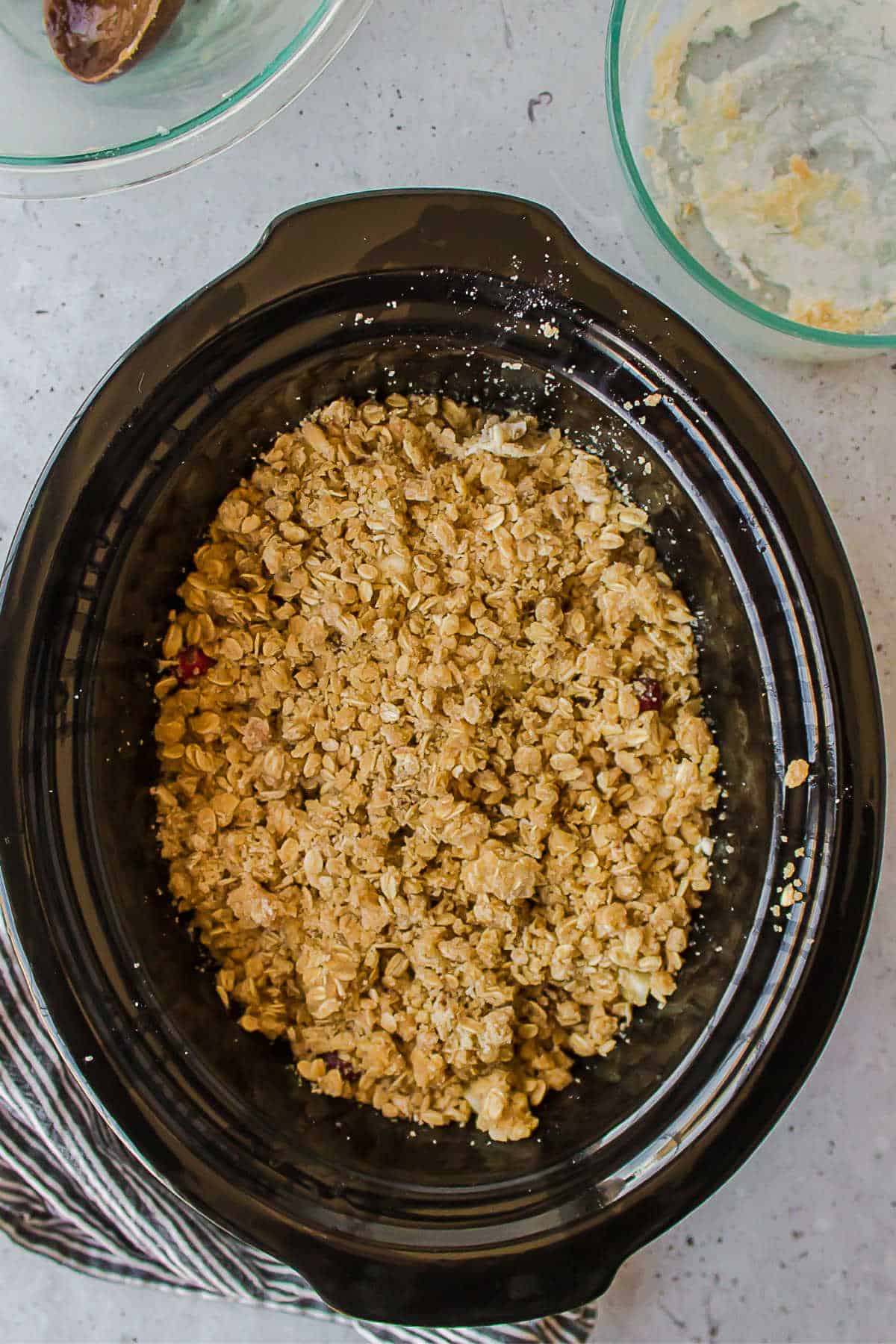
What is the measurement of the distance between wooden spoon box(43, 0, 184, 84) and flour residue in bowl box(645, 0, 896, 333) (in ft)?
1.54

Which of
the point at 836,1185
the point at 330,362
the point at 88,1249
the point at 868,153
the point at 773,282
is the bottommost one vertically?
the point at 88,1249

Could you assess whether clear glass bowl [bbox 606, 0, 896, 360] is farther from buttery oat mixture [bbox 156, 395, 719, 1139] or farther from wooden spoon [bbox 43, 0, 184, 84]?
wooden spoon [bbox 43, 0, 184, 84]

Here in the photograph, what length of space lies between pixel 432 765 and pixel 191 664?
0.77 ft

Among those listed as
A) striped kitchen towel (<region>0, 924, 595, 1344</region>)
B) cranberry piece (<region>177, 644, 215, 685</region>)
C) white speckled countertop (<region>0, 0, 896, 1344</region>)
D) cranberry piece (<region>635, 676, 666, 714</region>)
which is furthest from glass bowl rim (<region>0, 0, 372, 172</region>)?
striped kitchen towel (<region>0, 924, 595, 1344</region>)

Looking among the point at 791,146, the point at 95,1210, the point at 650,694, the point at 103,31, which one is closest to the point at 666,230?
the point at 791,146

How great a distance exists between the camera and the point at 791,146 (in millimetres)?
1072

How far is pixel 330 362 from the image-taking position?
92 cm

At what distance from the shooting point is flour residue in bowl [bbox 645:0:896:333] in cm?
106

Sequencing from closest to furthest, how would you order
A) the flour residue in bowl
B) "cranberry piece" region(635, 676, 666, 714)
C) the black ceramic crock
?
the black ceramic crock, "cranberry piece" region(635, 676, 666, 714), the flour residue in bowl

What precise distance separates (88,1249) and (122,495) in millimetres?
739

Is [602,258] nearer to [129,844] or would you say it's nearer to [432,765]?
[432,765]

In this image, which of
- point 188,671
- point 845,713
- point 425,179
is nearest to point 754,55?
point 425,179

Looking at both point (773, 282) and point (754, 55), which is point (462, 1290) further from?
point (754, 55)

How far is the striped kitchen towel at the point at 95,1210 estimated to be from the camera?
3.42 ft
